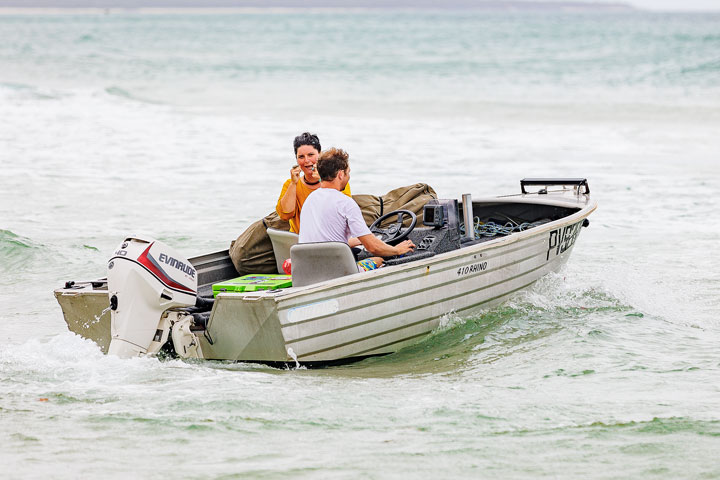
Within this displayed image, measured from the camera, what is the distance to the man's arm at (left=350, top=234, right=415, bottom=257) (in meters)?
6.42

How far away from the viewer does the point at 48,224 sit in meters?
12.3

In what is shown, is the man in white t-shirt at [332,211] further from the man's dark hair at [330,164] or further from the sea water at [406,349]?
the sea water at [406,349]

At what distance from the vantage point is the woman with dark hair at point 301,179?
6.97 meters

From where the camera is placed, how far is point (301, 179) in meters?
7.18

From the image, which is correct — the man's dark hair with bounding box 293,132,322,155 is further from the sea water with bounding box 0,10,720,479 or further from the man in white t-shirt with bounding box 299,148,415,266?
the sea water with bounding box 0,10,720,479

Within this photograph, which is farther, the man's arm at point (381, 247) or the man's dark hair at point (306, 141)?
the man's dark hair at point (306, 141)

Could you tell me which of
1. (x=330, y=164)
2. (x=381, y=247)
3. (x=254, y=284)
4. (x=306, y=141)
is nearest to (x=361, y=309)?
(x=381, y=247)

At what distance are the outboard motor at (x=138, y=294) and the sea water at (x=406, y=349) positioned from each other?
0.15m

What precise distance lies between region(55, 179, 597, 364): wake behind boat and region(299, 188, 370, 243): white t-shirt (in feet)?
0.72

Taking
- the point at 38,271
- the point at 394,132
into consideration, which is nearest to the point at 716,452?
the point at 38,271

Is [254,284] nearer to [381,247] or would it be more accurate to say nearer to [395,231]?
[381,247]

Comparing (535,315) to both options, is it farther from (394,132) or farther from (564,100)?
(564,100)

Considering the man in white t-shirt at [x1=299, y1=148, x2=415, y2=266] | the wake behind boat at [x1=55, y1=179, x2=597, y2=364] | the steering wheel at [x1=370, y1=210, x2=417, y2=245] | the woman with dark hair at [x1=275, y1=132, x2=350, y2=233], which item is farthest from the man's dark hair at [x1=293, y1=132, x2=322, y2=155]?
the wake behind boat at [x1=55, y1=179, x2=597, y2=364]

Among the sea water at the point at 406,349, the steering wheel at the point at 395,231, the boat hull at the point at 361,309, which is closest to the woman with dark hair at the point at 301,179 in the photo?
the steering wheel at the point at 395,231
